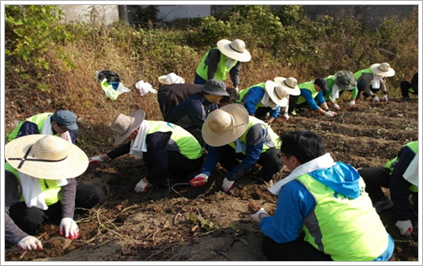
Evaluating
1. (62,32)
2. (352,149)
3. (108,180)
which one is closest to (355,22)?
(352,149)

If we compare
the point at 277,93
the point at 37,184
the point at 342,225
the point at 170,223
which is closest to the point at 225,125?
the point at 170,223

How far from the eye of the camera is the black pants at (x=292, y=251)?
224cm

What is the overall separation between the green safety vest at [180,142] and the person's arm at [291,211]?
145cm

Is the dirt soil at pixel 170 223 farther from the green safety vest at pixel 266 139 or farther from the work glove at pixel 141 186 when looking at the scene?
the green safety vest at pixel 266 139

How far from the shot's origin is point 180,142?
354 cm

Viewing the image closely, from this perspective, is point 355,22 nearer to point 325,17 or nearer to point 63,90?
point 325,17

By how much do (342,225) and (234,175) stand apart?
146 cm

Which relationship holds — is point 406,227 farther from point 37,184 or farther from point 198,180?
point 37,184

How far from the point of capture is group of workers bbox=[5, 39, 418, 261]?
2.09 meters

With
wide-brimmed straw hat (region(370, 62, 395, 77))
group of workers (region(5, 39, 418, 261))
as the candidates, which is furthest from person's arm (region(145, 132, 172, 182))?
wide-brimmed straw hat (region(370, 62, 395, 77))

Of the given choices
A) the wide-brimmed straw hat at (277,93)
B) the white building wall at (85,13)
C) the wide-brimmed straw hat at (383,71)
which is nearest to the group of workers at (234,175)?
the wide-brimmed straw hat at (277,93)

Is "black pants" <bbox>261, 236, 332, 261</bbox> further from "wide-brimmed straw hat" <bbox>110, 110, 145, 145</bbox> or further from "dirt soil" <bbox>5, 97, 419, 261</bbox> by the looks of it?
"wide-brimmed straw hat" <bbox>110, 110, 145, 145</bbox>

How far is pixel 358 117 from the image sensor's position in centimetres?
600

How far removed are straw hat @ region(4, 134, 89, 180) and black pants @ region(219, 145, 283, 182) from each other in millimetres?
1573
